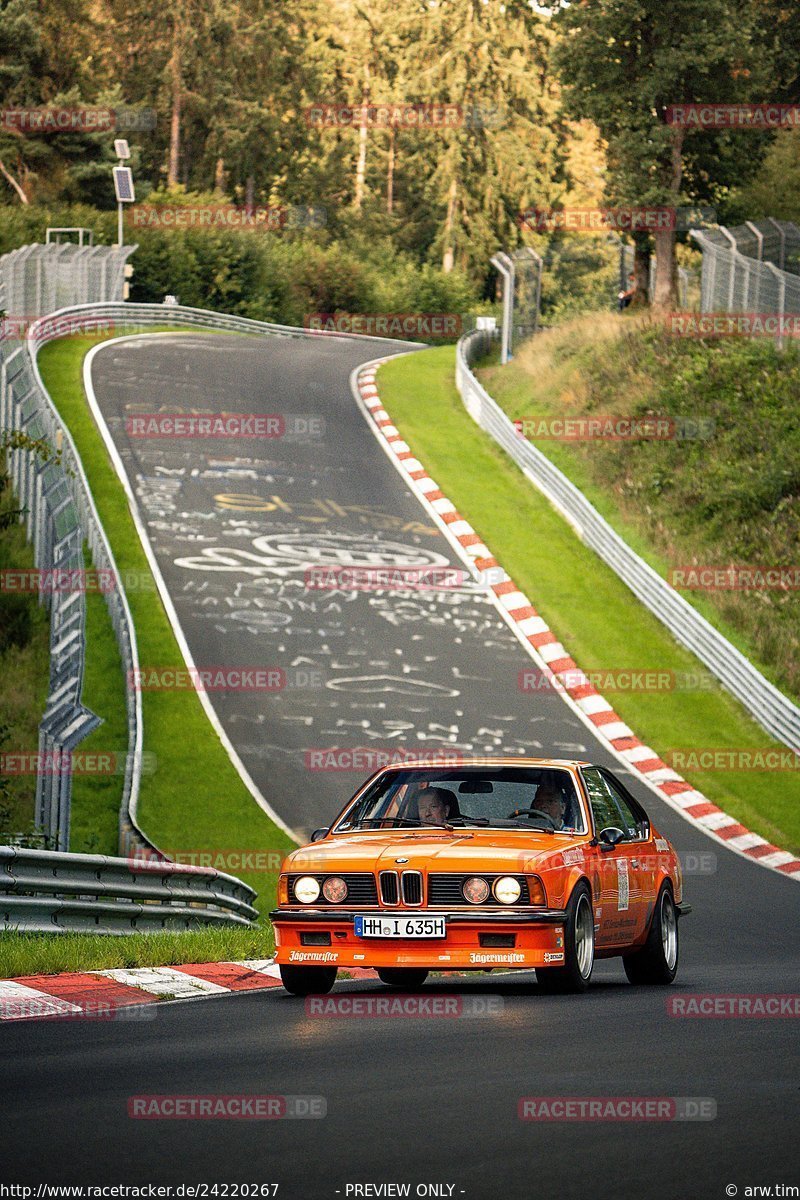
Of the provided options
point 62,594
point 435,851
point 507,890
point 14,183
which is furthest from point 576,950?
point 14,183

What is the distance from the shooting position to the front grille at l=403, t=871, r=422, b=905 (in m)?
10.3

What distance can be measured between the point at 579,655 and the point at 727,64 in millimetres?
22940

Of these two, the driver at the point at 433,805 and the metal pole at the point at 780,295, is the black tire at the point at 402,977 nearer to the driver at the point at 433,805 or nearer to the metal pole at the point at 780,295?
the driver at the point at 433,805

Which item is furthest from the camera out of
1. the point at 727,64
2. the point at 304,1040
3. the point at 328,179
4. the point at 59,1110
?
the point at 328,179

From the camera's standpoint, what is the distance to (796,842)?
867 inches

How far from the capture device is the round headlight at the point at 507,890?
401 inches

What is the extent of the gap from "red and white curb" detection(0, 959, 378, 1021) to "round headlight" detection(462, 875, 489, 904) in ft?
5.29

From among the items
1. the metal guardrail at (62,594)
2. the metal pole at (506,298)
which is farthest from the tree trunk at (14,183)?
the metal guardrail at (62,594)

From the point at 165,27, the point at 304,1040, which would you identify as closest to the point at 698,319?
the point at 304,1040

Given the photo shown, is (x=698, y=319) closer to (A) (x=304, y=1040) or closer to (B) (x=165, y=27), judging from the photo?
(A) (x=304, y=1040)

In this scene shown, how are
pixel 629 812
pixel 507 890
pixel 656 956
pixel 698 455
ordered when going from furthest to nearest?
pixel 698 455
pixel 629 812
pixel 656 956
pixel 507 890

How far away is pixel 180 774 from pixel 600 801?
12048 millimetres

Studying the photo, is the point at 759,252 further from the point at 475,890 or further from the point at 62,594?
the point at 475,890

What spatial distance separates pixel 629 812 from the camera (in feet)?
40.5
